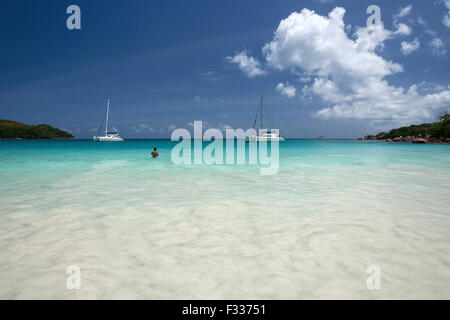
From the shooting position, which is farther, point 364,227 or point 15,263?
point 364,227

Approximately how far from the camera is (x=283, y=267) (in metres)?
3.99

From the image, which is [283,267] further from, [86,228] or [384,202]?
[384,202]

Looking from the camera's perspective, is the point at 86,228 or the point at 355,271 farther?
the point at 86,228

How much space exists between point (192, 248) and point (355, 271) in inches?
116

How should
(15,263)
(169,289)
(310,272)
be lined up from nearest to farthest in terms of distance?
(169,289) → (310,272) → (15,263)
